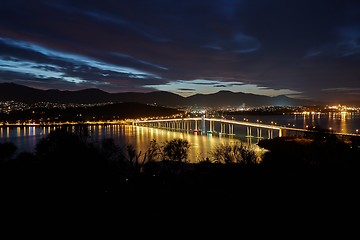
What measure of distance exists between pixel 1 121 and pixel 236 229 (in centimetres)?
4408

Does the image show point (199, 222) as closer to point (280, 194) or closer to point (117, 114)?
point (280, 194)

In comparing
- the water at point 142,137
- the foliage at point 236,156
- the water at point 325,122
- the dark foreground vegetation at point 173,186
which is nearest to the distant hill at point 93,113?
the water at point 142,137

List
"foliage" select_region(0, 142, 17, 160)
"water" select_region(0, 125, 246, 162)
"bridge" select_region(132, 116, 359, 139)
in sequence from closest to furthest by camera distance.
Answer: "foliage" select_region(0, 142, 17, 160) → "water" select_region(0, 125, 246, 162) → "bridge" select_region(132, 116, 359, 139)

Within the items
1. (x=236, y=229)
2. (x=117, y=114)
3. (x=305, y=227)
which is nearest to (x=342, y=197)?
(x=305, y=227)

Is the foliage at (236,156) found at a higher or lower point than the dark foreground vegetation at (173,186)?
lower

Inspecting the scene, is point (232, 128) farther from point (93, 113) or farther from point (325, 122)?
point (93, 113)

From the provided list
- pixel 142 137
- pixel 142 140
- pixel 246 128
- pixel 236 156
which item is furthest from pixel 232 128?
pixel 236 156

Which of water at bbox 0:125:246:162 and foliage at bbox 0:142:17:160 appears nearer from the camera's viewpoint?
foliage at bbox 0:142:17:160

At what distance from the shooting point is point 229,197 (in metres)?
4.61

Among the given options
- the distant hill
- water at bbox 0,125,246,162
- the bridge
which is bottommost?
water at bbox 0,125,246,162

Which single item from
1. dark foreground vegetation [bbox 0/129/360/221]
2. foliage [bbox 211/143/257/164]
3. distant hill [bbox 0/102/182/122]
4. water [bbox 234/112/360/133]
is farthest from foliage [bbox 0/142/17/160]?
distant hill [bbox 0/102/182/122]

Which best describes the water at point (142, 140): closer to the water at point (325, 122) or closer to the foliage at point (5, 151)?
the foliage at point (5, 151)

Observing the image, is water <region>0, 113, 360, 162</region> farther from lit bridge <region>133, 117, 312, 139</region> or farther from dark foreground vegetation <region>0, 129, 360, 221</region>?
dark foreground vegetation <region>0, 129, 360, 221</region>

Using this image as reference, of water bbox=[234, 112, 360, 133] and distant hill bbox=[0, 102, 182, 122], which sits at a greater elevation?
distant hill bbox=[0, 102, 182, 122]
